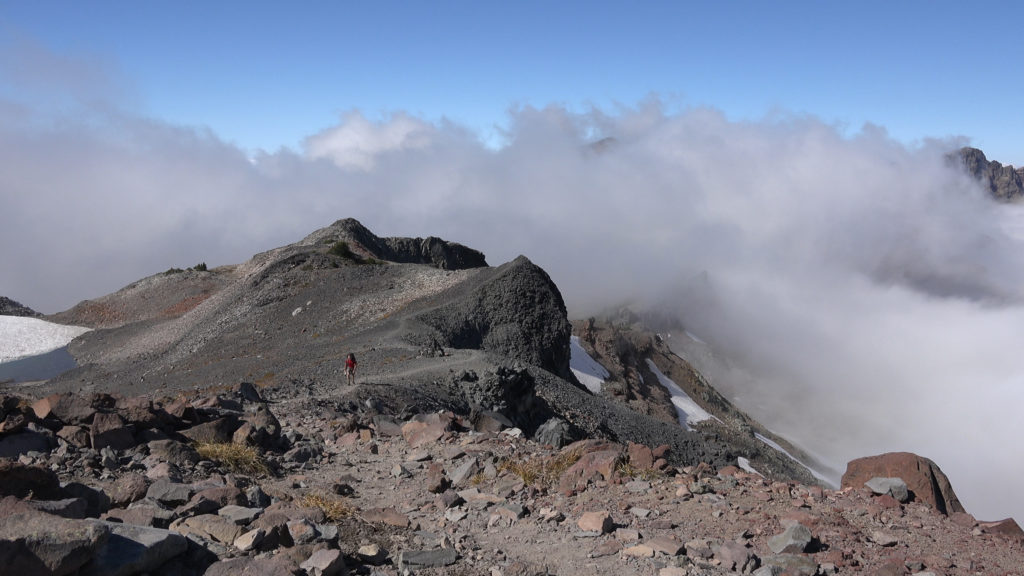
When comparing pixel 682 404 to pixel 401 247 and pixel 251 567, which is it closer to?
pixel 401 247

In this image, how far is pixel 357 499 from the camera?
357 inches

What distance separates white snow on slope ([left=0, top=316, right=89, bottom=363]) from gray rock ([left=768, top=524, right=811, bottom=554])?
4312 cm

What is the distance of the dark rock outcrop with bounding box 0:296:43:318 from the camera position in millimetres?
48441

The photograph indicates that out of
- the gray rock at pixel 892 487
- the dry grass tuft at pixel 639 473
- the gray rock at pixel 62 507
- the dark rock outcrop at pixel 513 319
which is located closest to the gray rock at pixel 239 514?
the gray rock at pixel 62 507

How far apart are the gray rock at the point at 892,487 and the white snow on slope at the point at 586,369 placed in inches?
1219

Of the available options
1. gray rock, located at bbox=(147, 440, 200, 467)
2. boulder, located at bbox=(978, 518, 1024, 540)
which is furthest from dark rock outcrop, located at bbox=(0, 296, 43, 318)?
boulder, located at bbox=(978, 518, 1024, 540)

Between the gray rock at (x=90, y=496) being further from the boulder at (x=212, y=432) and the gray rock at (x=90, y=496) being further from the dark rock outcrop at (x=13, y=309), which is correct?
the dark rock outcrop at (x=13, y=309)

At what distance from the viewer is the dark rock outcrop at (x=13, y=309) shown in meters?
48.4

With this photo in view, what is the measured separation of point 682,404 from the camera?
2023 inches

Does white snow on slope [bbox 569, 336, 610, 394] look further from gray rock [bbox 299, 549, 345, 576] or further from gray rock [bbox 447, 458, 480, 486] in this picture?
gray rock [bbox 299, 549, 345, 576]

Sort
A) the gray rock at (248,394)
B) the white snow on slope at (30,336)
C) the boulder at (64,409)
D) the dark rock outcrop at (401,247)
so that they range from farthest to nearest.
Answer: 1. the dark rock outcrop at (401,247)
2. the white snow on slope at (30,336)
3. the gray rock at (248,394)
4. the boulder at (64,409)

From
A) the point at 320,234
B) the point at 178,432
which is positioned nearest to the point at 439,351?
the point at 178,432

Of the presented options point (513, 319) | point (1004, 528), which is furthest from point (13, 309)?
point (1004, 528)

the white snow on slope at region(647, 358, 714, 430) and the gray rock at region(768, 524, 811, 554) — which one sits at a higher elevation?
the white snow on slope at region(647, 358, 714, 430)
